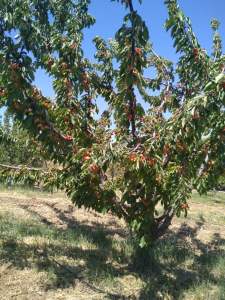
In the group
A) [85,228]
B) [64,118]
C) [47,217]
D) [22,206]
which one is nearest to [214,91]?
[64,118]

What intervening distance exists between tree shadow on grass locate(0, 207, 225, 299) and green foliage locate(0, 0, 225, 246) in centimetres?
86

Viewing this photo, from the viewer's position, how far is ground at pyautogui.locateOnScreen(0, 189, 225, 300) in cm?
683

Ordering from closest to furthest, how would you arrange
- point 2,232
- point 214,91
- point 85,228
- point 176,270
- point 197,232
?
1. point 214,91
2. point 176,270
3. point 2,232
4. point 85,228
5. point 197,232

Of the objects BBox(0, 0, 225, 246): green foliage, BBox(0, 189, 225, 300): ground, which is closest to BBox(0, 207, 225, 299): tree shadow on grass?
BBox(0, 189, 225, 300): ground

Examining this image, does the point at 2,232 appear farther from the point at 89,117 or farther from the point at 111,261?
the point at 89,117

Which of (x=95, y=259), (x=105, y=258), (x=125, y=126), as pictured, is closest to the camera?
(x=125, y=126)

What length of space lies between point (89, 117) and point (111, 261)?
270cm

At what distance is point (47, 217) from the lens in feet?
36.3

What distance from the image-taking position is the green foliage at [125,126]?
17.8 ft

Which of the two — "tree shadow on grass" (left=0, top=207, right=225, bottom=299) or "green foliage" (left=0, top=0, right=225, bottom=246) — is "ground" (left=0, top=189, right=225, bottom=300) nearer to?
"tree shadow on grass" (left=0, top=207, right=225, bottom=299)

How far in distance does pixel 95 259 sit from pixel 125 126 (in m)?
2.74

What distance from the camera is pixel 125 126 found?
6863mm

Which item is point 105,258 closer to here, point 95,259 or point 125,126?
point 95,259

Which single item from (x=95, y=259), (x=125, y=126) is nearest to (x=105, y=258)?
(x=95, y=259)
